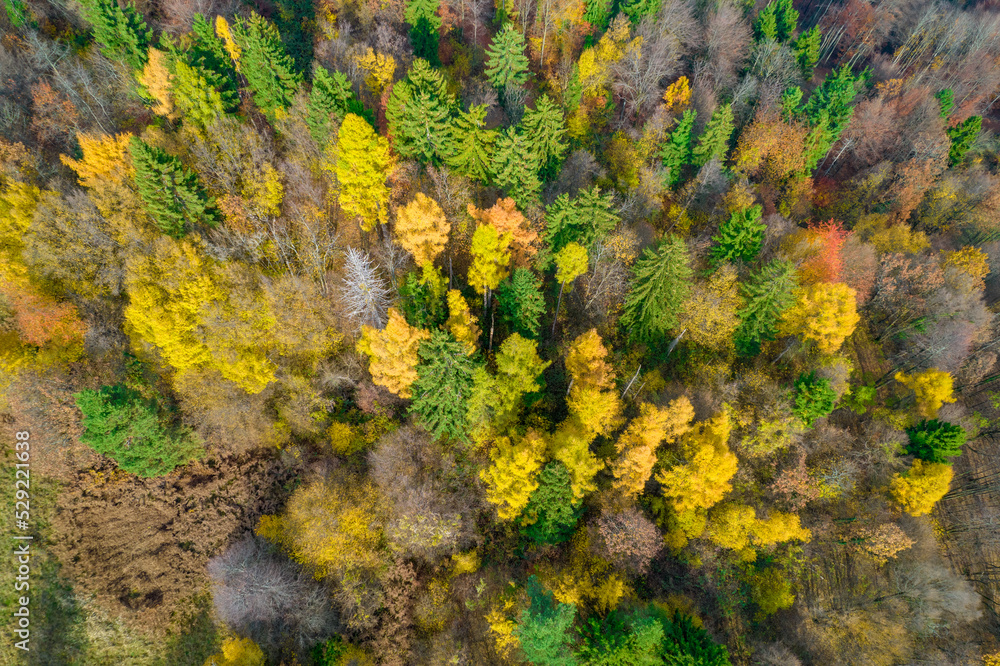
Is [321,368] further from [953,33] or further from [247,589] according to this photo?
[953,33]

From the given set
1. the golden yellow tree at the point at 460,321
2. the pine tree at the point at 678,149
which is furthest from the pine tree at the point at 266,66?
the pine tree at the point at 678,149

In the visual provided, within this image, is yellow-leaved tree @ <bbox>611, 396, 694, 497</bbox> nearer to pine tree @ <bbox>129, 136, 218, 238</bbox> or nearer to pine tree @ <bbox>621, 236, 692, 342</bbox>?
pine tree @ <bbox>621, 236, 692, 342</bbox>

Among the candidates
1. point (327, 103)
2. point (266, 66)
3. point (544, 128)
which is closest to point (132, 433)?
point (327, 103)

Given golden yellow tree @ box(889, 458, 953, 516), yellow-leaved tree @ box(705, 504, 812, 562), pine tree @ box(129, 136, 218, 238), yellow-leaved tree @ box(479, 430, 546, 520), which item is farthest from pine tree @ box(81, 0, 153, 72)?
golden yellow tree @ box(889, 458, 953, 516)

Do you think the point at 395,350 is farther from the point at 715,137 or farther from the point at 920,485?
the point at 920,485

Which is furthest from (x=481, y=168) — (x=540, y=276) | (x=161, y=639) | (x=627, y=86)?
(x=161, y=639)

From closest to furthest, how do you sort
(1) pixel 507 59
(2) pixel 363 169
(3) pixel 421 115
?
(2) pixel 363 169 < (3) pixel 421 115 < (1) pixel 507 59
